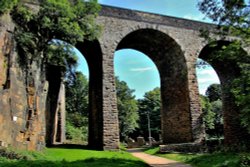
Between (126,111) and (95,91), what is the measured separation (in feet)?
71.5

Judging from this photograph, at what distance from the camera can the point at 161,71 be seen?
18828 millimetres

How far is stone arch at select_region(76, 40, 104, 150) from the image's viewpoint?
1431 cm

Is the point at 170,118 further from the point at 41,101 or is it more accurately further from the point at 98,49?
the point at 41,101

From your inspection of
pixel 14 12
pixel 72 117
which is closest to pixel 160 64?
pixel 14 12

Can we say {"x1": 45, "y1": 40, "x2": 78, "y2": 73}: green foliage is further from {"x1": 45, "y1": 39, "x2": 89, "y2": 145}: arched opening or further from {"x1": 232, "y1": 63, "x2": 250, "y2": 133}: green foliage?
{"x1": 232, "y1": 63, "x2": 250, "y2": 133}: green foliage

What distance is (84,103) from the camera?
38.8 m

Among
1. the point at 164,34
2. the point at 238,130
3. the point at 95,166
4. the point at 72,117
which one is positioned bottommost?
the point at 95,166

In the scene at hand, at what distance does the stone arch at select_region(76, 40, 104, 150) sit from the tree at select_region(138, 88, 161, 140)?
21288 millimetres

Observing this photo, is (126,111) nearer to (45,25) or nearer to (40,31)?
(40,31)

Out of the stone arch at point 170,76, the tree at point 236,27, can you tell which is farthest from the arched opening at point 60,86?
the tree at point 236,27

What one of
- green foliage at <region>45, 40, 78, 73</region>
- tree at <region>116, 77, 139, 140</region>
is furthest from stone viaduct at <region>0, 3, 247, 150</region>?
tree at <region>116, 77, 139, 140</region>

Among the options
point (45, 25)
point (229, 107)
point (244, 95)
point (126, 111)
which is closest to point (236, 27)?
point (244, 95)

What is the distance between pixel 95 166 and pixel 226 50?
5.71m

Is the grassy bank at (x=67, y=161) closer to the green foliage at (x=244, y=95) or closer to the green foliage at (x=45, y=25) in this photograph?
the green foliage at (x=244, y=95)
